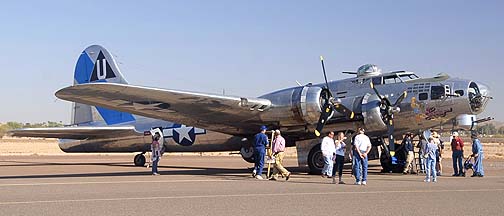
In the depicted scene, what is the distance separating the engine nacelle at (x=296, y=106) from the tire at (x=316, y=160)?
119 centimetres

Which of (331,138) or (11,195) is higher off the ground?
(331,138)

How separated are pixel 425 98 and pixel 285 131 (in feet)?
14.8

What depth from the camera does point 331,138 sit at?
17.1 m

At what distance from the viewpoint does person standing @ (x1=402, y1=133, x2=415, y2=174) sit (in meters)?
19.6

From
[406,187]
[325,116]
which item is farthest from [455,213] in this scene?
[325,116]

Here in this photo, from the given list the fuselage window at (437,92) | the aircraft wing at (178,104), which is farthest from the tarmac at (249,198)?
the fuselage window at (437,92)

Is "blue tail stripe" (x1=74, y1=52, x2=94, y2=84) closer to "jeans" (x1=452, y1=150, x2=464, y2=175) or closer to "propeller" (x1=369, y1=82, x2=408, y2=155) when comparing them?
"propeller" (x1=369, y1=82, x2=408, y2=155)

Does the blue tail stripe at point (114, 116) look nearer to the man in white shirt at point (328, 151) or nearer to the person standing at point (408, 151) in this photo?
the man in white shirt at point (328, 151)

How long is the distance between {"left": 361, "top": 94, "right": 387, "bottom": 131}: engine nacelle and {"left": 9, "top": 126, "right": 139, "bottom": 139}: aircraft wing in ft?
35.5

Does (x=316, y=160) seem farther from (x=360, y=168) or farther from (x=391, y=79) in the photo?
(x=360, y=168)

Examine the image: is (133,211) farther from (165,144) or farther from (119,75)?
(119,75)

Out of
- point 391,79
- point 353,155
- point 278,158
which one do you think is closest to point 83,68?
point 278,158

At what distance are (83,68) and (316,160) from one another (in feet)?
41.7

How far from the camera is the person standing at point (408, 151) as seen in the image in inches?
773
